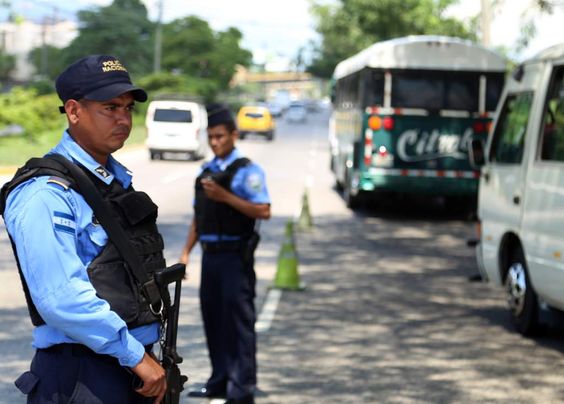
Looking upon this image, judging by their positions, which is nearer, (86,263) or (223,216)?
(86,263)

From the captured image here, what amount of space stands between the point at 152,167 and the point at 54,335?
28.9 meters

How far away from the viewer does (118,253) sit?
338 cm

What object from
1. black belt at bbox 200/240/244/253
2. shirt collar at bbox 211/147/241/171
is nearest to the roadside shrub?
shirt collar at bbox 211/147/241/171

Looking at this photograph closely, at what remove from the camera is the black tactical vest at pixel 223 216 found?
22.2ft

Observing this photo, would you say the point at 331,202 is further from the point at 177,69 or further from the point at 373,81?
the point at 177,69

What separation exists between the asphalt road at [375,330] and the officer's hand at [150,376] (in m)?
3.64

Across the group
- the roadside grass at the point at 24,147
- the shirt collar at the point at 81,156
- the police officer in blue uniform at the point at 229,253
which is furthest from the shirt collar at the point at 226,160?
the roadside grass at the point at 24,147

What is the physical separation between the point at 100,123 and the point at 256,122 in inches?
1945

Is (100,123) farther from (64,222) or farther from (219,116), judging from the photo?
(219,116)

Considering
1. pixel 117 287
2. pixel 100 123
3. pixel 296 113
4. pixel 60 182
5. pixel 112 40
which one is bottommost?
pixel 296 113

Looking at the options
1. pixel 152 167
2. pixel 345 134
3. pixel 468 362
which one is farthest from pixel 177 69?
pixel 468 362

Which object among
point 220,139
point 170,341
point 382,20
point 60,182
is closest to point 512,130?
point 220,139

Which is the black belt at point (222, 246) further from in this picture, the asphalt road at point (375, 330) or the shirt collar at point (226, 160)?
the asphalt road at point (375, 330)

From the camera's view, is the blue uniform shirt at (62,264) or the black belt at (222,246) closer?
the blue uniform shirt at (62,264)
